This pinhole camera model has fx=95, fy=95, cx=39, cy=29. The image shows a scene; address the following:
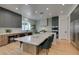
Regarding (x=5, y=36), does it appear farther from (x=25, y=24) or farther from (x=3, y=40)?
(x=25, y=24)

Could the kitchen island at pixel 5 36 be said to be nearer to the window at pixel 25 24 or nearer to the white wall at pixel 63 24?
the window at pixel 25 24

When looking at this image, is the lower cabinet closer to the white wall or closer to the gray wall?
the gray wall

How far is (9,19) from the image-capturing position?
2992mm

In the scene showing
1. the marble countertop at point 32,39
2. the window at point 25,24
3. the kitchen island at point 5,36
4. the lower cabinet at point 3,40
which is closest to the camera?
the marble countertop at point 32,39

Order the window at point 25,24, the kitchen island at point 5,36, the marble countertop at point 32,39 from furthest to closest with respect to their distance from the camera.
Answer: the kitchen island at point 5,36 < the window at point 25,24 < the marble countertop at point 32,39

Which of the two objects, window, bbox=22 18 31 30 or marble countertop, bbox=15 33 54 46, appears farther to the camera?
window, bbox=22 18 31 30

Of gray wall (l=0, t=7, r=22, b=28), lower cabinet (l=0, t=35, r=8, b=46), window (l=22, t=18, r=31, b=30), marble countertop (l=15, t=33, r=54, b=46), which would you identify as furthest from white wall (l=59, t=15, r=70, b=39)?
lower cabinet (l=0, t=35, r=8, b=46)

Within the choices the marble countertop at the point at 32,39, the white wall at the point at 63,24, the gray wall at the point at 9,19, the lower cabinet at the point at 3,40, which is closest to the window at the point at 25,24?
the gray wall at the point at 9,19

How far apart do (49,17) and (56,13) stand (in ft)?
0.74

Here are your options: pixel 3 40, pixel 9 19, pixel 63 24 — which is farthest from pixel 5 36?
pixel 63 24

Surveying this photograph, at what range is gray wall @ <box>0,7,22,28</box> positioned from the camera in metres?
2.86

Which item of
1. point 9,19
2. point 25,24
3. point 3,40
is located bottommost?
point 3,40

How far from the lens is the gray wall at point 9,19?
286 centimetres
